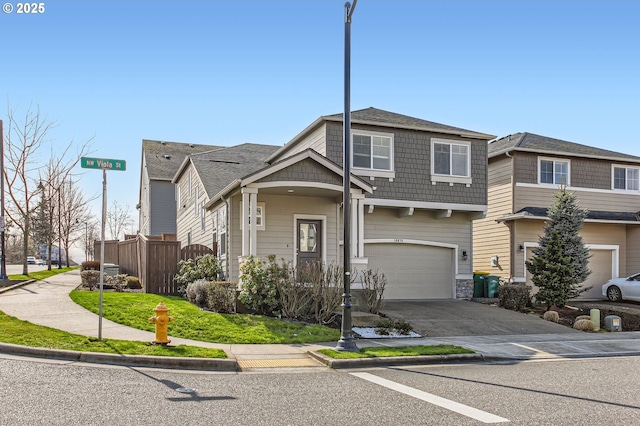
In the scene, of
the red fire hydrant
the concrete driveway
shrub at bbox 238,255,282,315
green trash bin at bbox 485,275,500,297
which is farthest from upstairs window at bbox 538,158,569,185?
the red fire hydrant

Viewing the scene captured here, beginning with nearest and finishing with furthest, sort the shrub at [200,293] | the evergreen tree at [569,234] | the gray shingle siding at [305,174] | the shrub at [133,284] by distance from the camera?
1. the shrub at [200,293]
2. the gray shingle siding at [305,174]
3. the evergreen tree at [569,234]
4. the shrub at [133,284]

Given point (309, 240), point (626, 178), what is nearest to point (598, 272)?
point (626, 178)

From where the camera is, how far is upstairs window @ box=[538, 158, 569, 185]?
75.5ft

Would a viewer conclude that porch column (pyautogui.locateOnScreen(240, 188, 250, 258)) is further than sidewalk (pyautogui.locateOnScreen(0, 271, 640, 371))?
Yes

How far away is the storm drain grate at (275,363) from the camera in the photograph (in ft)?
32.8

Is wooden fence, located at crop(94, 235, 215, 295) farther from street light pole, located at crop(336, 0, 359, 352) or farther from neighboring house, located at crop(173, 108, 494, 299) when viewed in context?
street light pole, located at crop(336, 0, 359, 352)

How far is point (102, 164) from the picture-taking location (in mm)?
10508

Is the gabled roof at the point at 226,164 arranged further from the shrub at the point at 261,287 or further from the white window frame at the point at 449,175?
the white window frame at the point at 449,175

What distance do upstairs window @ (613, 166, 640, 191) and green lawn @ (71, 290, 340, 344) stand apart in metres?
16.6

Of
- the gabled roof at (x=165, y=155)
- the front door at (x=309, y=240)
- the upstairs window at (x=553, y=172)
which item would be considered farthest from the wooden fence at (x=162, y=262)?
the gabled roof at (x=165, y=155)

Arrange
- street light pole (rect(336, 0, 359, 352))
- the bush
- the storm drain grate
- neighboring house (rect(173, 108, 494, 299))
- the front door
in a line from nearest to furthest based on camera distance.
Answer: the storm drain grate, street light pole (rect(336, 0, 359, 352)), neighboring house (rect(173, 108, 494, 299)), the bush, the front door

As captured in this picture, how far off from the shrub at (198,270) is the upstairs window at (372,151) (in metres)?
5.66

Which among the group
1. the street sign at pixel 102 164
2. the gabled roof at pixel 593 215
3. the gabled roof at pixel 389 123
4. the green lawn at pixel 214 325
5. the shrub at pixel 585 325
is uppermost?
the gabled roof at pixel 389 123

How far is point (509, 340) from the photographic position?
13.8 m
